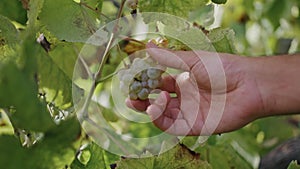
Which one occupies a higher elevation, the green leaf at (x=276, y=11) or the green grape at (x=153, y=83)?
the green grape at (x=153, y=83)

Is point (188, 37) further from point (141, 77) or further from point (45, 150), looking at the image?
point (45, 150)

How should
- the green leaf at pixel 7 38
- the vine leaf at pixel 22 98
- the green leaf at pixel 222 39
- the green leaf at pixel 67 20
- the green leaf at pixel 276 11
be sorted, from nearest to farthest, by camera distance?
the vine leaf at pixel 22 98 → the green leaf at pixel 7 38 → the green leaf at pixel 67 20 → the green leaf at pixel 222 39 → the green leaf at pixel 276 11

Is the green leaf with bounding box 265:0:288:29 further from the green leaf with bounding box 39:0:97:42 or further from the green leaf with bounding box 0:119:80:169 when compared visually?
the green leaf with bounding box 0:119:80:169

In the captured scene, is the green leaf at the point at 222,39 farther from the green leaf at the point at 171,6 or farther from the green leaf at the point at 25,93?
the green leaf at the point at 25,93


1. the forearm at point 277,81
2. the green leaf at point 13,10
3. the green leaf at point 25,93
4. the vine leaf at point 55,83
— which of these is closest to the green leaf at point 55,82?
the vine leaf at point 55,83

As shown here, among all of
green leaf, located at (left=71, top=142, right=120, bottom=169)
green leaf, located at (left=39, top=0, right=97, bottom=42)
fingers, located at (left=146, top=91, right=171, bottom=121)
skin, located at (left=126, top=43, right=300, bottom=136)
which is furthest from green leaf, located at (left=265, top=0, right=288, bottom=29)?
green leaf, located at (left=39, top=0, right=97, bottom=42)
